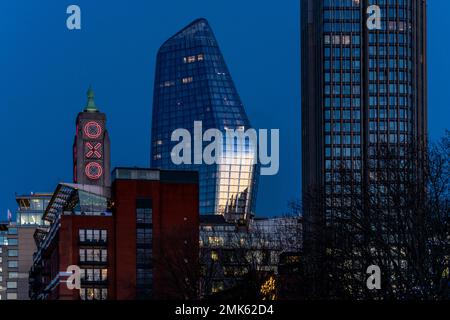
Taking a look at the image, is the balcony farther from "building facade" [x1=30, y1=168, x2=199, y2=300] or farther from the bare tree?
the bare tree

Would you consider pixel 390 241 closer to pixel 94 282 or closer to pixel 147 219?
pixel 94 282

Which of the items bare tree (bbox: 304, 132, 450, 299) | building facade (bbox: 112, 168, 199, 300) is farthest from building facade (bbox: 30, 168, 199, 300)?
bare tree (bbox: 304, 132, 450, 299)

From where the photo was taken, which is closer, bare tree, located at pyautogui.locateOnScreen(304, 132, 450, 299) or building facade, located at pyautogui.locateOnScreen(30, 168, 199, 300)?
bare tree, located at pyautogui.locateOnScreen(304, 132, 450, 299)

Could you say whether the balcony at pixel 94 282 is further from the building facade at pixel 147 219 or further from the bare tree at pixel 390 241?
the bare tree at pixel 390 241

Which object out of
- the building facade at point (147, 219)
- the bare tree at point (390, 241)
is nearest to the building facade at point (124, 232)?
the building facade at point (147, 219)

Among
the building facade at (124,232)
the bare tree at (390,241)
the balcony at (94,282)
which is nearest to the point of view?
the bare tree at (390,241)

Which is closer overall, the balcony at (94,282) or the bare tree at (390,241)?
the bare tree at (390,241)

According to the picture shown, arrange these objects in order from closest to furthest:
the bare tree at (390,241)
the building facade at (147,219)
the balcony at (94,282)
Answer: the bare tree at (390,241) < the balcony at (94,282) < the building facade at (147,219)

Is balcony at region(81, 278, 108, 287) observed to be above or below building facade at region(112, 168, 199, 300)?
below

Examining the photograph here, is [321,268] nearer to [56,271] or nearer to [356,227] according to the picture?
[356,227]

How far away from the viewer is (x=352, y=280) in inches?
1858

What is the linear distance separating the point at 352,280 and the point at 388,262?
2.10 m

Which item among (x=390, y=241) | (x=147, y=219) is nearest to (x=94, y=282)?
(x=147, y=219)
